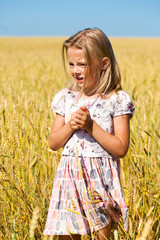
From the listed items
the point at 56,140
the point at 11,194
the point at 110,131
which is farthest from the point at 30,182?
the point at 110,131

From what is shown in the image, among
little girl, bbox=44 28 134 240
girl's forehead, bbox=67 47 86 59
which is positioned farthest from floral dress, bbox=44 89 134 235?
girl's forehead, bbox=67 47 86 59

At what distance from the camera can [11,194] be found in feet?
3.90

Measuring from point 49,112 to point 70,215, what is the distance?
91 centimetres

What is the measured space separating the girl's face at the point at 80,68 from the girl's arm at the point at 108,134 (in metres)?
0.15

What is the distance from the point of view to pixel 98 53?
1.01 metres

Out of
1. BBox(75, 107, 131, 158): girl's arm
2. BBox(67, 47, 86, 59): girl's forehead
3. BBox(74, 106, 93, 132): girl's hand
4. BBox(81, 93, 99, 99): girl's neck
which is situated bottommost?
BBox(75, 107, 131, 158): girl's arm

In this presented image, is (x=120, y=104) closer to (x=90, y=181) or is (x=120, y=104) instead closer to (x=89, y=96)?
(x=89, y=96)

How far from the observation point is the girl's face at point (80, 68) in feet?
3.28

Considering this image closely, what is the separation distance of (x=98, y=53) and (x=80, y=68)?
7 centimetres

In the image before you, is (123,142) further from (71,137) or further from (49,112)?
(49,112)

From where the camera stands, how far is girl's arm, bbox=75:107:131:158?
2.93 ft

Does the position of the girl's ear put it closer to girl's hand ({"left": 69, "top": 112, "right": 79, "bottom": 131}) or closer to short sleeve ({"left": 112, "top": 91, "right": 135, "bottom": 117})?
short sleeve ({"left": 112, "top": 91, "right": 135, "bottom": 117})

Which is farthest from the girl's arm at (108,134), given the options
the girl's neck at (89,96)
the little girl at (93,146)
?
the girl's neck at (89,96)

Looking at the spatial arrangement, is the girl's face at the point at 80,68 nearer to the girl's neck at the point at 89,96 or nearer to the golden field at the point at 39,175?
the girl's neck at the point at 89,96
